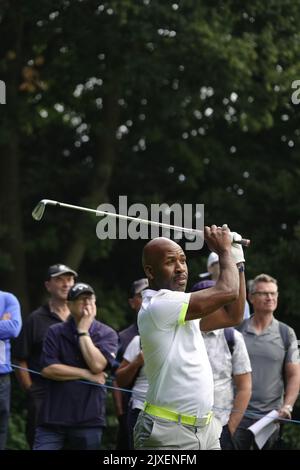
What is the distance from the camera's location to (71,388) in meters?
9.44

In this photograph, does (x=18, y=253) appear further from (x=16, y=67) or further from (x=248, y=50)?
(x=248, y=50)

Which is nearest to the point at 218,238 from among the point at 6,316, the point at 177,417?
the point at 177,417

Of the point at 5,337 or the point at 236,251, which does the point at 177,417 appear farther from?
the point at 5,337

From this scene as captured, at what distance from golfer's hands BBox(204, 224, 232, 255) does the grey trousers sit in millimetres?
1031

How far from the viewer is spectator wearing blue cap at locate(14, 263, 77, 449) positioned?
10359 millimetres

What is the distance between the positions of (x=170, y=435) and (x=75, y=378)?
124 inches

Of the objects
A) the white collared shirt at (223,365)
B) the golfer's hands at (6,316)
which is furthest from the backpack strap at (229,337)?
the golfer's hands at (6,316)

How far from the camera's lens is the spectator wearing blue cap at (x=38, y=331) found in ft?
34.0

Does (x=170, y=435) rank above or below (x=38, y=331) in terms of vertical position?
below

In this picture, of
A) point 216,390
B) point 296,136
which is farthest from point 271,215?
point 216,390

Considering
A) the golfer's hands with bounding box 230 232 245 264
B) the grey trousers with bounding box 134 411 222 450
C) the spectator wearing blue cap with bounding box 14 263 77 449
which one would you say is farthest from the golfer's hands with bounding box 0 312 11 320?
the golfer's hands with bounding box 230 232 245 264

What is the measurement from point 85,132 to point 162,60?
3.14 metres

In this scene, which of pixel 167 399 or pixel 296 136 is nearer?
pixel 167 399

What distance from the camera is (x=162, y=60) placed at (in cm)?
1571
